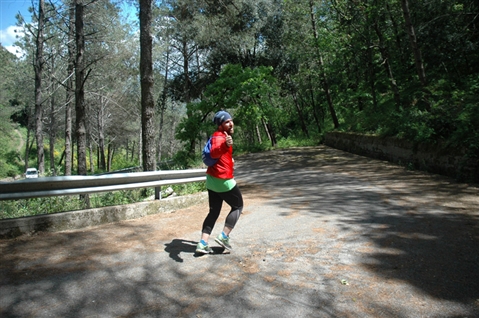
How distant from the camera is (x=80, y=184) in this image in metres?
5.88

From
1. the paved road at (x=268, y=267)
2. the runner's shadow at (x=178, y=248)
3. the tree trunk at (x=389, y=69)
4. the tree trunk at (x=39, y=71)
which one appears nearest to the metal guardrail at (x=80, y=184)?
the paved road at (x=268, y=267)

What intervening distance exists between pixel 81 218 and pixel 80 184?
51 cm

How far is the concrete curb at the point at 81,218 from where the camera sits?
204 inches

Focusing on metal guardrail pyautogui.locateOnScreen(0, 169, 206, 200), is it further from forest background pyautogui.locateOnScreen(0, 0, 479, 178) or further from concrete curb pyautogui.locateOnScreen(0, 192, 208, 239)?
forest background pyautogui.locateOnScreen(0, 0, 479, 178)

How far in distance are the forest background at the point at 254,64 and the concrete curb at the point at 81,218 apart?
213 cm

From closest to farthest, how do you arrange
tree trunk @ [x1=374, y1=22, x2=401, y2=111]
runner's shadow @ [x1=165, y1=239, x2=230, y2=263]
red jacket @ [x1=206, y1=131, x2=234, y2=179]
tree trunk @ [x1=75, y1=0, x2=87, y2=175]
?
red jacket @ [x1=206, y1=131, x2=234, y2=179] → runner's shadow @ [x1=165, y1=239, x2=230, y2=263] → tree trunk @ [x1=75, y1=0, x2=87, y2=175] → tree trunk @ [x1=374, y1=22, x2=401, y2=111]

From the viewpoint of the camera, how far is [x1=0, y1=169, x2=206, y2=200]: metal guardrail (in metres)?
5.20

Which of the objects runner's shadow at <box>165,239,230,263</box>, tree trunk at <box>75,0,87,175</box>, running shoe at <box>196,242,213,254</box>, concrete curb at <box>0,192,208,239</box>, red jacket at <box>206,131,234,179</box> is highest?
tree trunk at <box>75,0,87,175</box>

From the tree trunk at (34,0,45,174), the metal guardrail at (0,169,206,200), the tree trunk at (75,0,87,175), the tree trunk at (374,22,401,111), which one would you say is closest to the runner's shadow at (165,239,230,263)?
the metal guardrail at (0,169,206,200)

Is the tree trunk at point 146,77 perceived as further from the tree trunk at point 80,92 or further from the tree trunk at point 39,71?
the tree trunk at point 39,71

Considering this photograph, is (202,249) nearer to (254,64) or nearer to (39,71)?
(39,71)

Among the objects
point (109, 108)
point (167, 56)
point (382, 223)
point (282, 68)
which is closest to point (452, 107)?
point (382, 223)

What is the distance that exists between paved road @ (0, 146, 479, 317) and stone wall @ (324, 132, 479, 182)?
219cm

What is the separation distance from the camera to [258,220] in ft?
22.2
